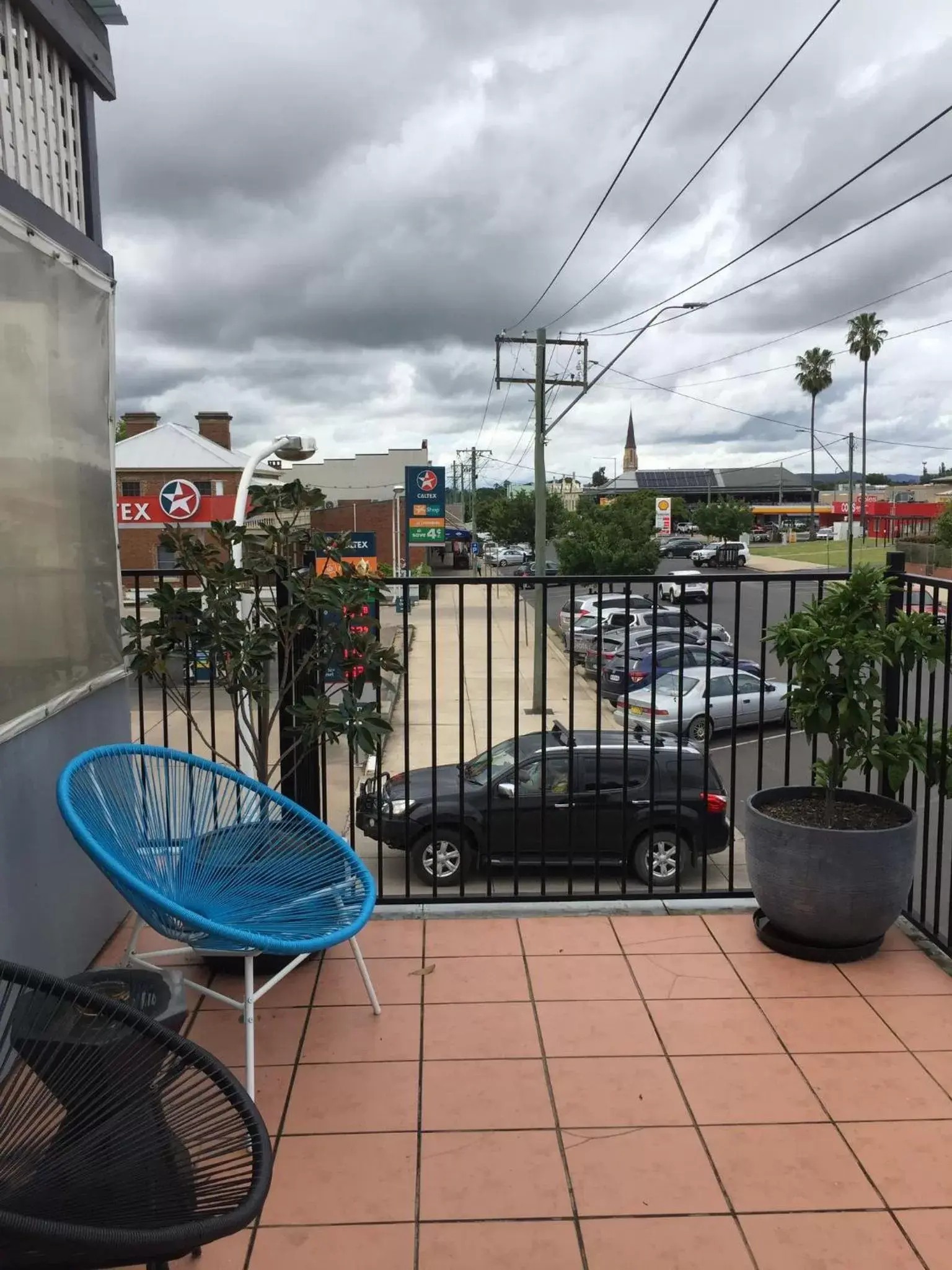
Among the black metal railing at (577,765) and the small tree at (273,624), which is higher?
the small tree at (273,624)

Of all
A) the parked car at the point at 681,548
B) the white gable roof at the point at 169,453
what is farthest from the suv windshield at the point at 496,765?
the parked car at the point at 681,548

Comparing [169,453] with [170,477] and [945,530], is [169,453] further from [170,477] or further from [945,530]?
[945,530]

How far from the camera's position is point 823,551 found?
65.5 meters

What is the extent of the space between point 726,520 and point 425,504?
43800mm

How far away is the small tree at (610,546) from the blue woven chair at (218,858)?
2258 cm

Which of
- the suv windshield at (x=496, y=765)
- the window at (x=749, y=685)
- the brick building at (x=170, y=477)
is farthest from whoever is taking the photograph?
the brick building at (x=170, y=477)

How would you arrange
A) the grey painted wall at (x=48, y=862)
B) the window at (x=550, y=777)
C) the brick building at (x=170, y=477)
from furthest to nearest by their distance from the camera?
1. the brick building at (x=170, y=477)
2. the window at (x=550, y=777)
3. the grey painted wall at (x=48, y=862)

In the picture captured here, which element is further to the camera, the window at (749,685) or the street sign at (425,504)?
the street sign at (425,504)

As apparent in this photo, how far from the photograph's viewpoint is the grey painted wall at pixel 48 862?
8.06 ft

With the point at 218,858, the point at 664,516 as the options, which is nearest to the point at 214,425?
the point at 664,516

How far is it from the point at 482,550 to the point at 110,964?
243 ft

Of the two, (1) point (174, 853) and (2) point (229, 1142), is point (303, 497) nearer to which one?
(1) point (174, 853)

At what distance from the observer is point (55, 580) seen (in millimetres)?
2750

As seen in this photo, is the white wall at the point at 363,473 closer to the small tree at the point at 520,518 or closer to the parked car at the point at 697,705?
the small tree at the point at 520,518
